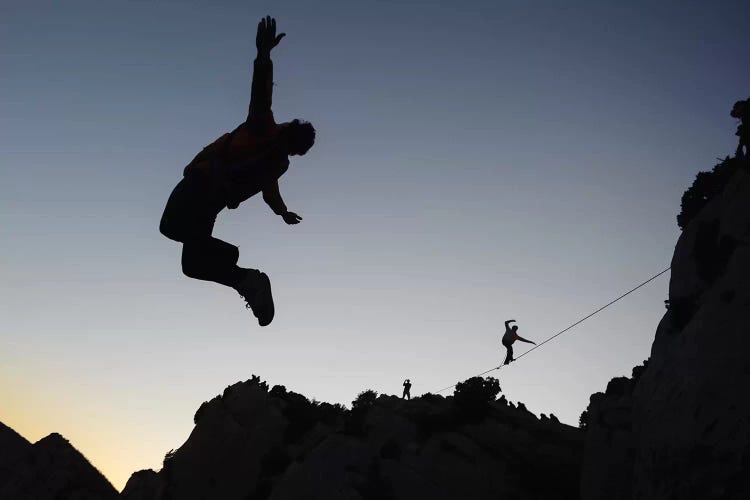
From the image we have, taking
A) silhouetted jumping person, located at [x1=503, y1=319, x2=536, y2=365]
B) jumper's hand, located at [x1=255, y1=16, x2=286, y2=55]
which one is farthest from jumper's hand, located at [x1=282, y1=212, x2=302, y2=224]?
silhouetted jumping person, located at [x1=503, y1=319, x2=536, y2=365]

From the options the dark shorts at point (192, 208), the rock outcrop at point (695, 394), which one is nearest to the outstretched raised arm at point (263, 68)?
the dark shorts at point (192, 208)

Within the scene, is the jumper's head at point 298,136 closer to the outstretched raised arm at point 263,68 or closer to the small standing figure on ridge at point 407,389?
the outstretched raised arm at point 263,68

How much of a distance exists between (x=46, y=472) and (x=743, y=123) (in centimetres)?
2237

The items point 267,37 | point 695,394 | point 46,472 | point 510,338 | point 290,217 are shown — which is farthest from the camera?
point 510,338

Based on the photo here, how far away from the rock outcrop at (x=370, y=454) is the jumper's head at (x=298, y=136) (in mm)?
18468

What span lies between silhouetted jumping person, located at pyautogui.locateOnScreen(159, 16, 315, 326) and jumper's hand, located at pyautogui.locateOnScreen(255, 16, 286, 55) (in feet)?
1.43

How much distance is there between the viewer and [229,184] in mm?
5883

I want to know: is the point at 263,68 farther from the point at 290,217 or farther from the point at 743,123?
the point at 743,123

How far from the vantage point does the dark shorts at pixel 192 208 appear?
5.86 m

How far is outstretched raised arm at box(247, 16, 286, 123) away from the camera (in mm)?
5293

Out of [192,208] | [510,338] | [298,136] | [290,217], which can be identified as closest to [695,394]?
[510,338]

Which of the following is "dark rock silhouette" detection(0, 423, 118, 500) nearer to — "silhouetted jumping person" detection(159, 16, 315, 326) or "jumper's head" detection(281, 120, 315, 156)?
"silhouetted jumping person" detection(159, 16, 315, 326)

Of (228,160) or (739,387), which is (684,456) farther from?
(228,160)

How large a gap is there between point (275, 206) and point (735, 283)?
14.3m
